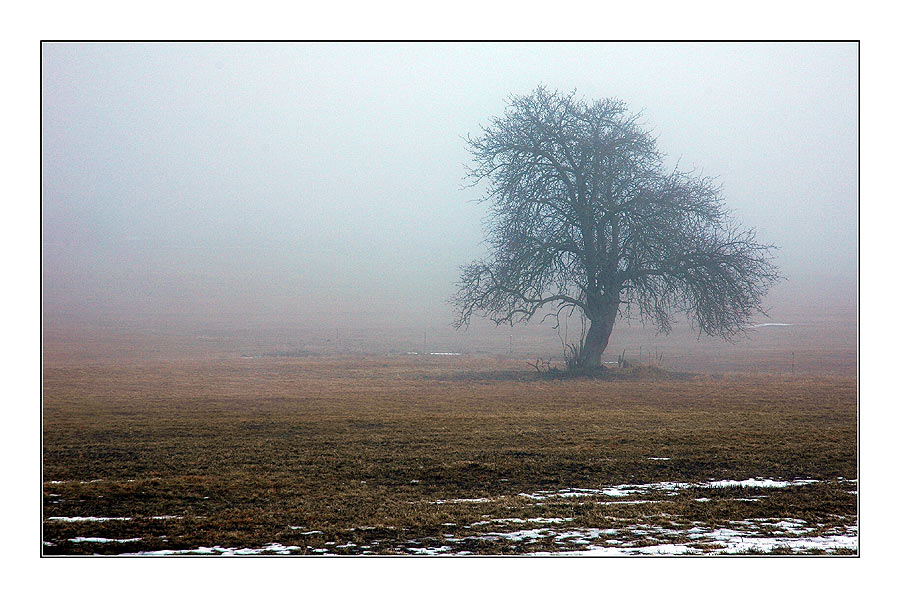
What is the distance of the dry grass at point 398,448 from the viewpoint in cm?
524

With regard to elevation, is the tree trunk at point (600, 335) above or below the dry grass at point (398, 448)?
above

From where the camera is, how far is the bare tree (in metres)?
10.1

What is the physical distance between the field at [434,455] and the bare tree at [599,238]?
0.77 meters

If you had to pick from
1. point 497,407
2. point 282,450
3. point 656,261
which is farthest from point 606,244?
point 282,450

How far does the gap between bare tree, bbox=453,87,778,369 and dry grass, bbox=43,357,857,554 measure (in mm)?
882

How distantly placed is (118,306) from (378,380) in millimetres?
3343

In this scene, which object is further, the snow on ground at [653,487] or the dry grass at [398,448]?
the snow on ground at [653,487]

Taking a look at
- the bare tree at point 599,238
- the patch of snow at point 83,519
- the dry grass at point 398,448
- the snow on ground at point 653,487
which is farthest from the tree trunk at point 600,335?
the patch of snow at point 83,519

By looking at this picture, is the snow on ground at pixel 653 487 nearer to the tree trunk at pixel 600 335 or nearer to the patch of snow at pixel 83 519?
the patch of snow at pixel 83 519

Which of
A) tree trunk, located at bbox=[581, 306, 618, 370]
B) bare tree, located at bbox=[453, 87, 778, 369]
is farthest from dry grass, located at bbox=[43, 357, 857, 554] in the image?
bare tree, located at bbox=[453, 87, 778, 369]

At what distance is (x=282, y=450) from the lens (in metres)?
7.04

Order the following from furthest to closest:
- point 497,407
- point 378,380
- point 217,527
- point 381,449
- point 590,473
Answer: point 378,380, point 497,407, point 381,449, point 590,473, point 217,527

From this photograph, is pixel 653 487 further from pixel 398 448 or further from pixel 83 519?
pixel 83 519

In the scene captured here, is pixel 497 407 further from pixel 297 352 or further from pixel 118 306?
pixel 118 306
